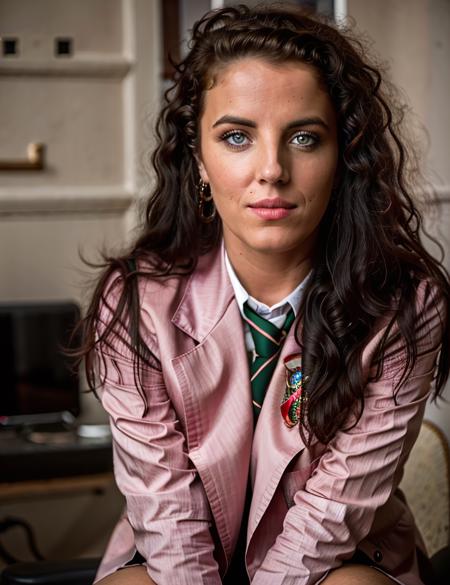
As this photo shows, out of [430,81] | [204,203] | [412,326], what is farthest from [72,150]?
[412,326]

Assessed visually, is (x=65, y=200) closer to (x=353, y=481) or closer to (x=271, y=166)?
(x=271, y=166)

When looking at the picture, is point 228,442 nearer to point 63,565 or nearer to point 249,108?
point 63,565

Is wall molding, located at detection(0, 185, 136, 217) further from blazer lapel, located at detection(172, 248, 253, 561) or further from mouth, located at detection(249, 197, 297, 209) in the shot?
mouth, located at detection(249, 197, 297, 209)

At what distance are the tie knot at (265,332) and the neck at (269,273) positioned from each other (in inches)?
1.3

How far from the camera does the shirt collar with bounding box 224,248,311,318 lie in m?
1.69

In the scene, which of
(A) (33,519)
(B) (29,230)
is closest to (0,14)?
(B) (29,230)

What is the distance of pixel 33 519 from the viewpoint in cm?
335

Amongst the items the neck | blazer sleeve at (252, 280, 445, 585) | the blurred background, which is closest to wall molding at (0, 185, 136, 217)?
the blurred background

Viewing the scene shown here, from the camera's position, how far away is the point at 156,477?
1.58 meters

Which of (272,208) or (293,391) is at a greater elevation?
(272,208)

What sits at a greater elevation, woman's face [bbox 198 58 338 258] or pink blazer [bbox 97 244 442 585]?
woman's face [bbox 198 58 338 258]

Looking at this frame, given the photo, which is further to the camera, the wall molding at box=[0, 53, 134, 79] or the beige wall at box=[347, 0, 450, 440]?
the wall molding at box=[0, 53, 134, 79]

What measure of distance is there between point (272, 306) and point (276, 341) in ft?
0.22

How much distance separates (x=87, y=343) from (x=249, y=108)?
535 millimetres
